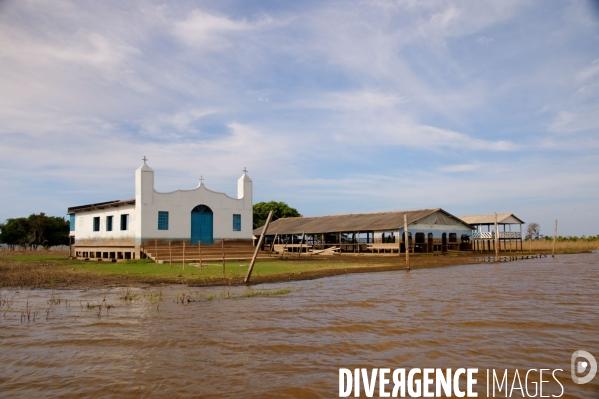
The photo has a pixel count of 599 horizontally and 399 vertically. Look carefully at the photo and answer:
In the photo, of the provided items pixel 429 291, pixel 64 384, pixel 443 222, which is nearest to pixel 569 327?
pixel 429 291

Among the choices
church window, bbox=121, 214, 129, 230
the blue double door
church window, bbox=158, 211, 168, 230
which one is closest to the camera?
church window, bbox=158, 211, 168, 230

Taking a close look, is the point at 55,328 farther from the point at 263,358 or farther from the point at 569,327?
the point at 569,327

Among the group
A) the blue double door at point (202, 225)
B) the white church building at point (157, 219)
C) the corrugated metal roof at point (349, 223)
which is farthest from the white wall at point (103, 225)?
the corrugated metal roof at point (349, 223)

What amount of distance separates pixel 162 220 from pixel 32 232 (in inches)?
1238

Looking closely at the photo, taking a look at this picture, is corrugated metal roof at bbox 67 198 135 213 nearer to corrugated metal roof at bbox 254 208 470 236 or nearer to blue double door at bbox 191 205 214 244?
blue double door at bbox 191 205 214 244

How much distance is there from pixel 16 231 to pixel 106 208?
1080 inches

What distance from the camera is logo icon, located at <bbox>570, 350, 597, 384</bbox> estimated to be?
20.1 feet

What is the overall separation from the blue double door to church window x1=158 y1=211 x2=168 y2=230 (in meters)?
1.75

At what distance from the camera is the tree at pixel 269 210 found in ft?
187

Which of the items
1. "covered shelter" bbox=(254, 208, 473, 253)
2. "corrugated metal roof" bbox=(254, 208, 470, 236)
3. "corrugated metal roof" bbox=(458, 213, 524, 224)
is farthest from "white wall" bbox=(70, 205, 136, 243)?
"corrugated metal roof" bbox=(458, 213, 524, 224)

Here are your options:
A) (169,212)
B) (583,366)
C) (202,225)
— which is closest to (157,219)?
(169,212)

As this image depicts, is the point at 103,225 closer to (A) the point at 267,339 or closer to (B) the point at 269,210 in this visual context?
(A) the point at 267,339

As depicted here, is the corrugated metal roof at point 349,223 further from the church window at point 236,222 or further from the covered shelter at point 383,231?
the church window at point 236,222

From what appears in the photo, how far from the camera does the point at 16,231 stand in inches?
2008
